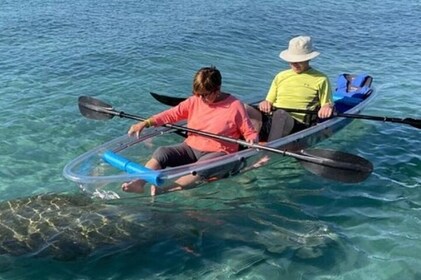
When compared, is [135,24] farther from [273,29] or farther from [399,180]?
[399,180]

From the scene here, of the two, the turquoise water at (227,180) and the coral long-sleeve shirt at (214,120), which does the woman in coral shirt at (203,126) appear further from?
the turquoise water at (227,180)

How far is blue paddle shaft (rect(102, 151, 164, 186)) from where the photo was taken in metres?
6.20

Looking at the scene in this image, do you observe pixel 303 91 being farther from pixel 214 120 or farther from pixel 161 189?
pixel 161 189

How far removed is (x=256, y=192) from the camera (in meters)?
7.13

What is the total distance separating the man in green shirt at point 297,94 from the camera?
25.0 ft

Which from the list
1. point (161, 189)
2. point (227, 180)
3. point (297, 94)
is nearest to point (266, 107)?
point (297, 94)

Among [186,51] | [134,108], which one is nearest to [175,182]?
[134,108]

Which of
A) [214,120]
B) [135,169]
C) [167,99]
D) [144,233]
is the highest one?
[214,120]

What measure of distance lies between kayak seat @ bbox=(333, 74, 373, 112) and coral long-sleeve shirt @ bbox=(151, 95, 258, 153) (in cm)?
305

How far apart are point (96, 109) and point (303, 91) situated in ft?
10.0

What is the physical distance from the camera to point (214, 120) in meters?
6.80

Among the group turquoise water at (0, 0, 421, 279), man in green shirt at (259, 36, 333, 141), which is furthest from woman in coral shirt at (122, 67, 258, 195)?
man in green shirt at (259, 36, 333, 141)

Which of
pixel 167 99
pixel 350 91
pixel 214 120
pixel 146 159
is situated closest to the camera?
pixel 214 120

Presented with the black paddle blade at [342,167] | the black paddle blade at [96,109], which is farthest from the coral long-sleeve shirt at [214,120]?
the black paddle blade at [96,109]
